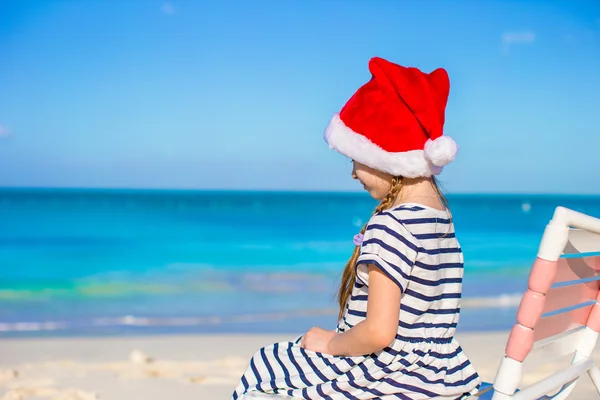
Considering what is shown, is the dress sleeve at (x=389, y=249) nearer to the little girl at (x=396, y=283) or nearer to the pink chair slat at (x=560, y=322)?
the little girl at (x=396, y=283)

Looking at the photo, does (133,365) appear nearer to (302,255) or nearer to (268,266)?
(268,266)

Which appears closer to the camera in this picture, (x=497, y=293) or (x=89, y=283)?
(x=497, y=293)

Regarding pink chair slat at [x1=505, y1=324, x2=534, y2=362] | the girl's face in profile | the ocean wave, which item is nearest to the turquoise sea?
the ocean wave

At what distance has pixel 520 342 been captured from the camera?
1486 mm

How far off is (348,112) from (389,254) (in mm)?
433

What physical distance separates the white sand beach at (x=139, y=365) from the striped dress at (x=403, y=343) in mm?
2469

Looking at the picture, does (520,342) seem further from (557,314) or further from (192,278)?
(192,278)

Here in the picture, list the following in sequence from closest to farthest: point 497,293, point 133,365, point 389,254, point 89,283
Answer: point 389,254 < point 133,365 < point 497,293 < point 89,283

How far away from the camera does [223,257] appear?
1550cm

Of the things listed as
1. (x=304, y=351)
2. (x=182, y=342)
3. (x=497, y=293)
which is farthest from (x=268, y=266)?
(x=304, y=351)

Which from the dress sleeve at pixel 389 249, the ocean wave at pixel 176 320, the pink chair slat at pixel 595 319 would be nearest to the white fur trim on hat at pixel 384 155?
the dress sleeve at pixel 389 249

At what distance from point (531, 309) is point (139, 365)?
3.84 metres

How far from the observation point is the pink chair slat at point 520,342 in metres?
1.48

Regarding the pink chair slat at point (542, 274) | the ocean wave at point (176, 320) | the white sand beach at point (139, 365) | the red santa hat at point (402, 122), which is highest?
the red santa hat at point (402, 122)
